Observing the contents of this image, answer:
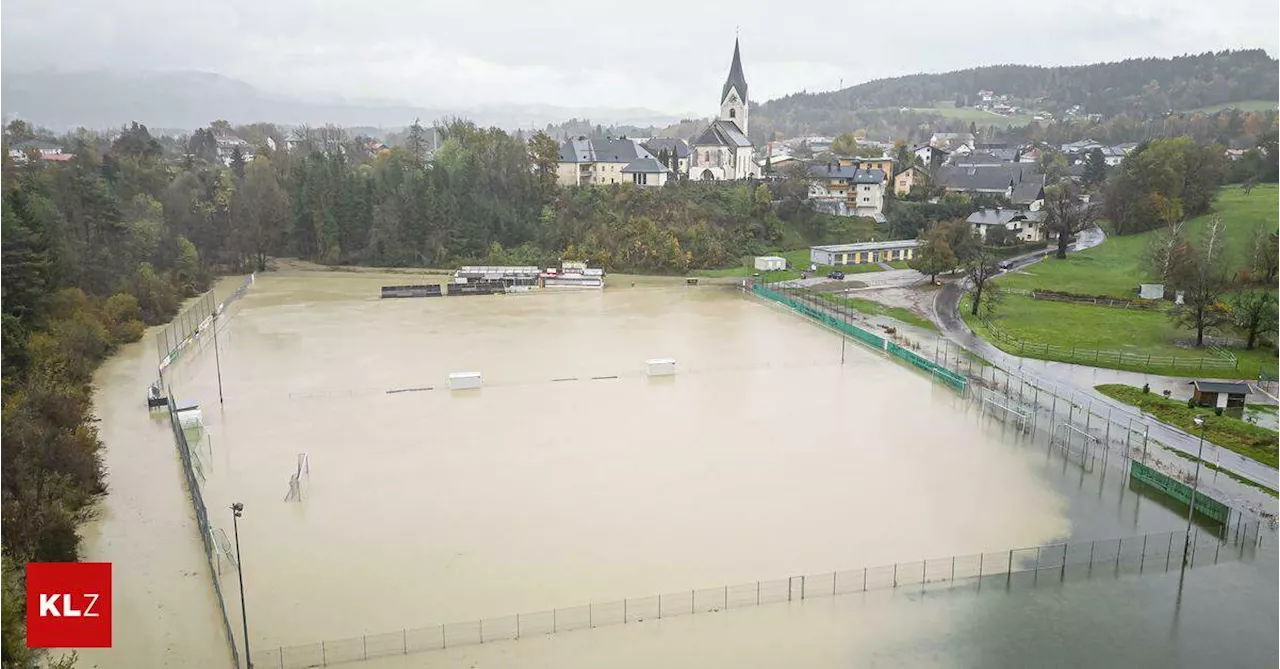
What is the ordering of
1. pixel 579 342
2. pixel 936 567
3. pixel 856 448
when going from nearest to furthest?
pixel 936 567 → pixel 856 448 → pixel 579 342

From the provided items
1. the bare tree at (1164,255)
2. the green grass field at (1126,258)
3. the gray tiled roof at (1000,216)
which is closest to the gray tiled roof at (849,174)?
the gray tiled roof at (1000,216)

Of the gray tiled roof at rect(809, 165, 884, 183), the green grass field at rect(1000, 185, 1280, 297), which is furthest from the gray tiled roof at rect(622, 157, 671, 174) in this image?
the green grass field at rect(1000, 185, 1280, 297)

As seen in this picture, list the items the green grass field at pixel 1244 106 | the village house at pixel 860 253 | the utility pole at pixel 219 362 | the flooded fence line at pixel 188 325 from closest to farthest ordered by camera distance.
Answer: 1. the utility pole at pixel 219 362
2. the flooded fence line at pixel 188 325
3. the village house at pixel 860 253
4. the green grass field at pixel 1244 106

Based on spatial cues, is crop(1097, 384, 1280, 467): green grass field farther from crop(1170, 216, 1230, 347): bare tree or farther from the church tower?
the church tower

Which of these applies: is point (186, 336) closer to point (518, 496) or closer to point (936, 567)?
point (518, 496)

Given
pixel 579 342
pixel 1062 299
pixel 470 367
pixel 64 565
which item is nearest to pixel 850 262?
pixel 1062 299

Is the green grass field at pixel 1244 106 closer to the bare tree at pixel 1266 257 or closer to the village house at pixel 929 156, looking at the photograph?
the village house at pixel 929 156
